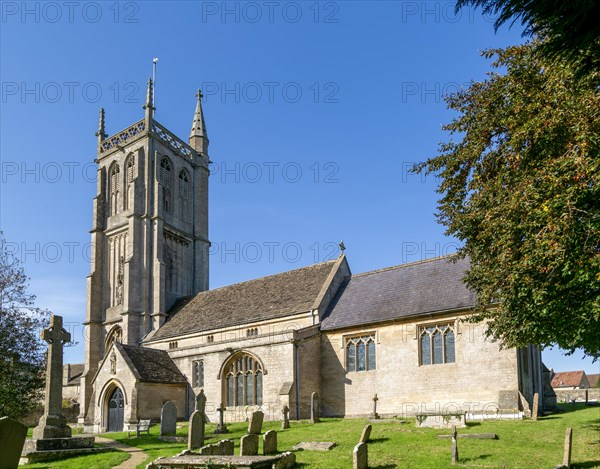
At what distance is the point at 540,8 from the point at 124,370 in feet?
98.6

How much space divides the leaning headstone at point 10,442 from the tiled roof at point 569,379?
77.3 m

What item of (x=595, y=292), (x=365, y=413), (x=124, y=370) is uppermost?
(x=595, y=292)

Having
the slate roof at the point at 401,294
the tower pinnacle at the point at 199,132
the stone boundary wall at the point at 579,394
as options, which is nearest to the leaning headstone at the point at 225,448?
the slate roof at the point at 401,294

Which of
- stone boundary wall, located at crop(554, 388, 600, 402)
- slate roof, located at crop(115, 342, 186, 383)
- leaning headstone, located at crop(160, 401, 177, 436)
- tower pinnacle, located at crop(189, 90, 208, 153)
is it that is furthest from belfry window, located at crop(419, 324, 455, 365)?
tower pinnacle, located at crop(189, 90, 208, 153)

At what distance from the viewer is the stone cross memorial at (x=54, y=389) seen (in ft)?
62.8

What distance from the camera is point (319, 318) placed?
105ft

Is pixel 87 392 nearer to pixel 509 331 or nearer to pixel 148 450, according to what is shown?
pixel 148 450

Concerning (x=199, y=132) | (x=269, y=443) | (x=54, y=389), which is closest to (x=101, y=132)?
(x=199, y=132)

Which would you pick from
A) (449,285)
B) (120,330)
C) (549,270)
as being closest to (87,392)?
(120,330)

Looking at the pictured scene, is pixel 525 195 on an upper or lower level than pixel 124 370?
upper

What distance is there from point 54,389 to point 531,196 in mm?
17299

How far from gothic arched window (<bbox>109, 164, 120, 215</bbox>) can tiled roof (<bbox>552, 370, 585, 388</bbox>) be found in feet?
198

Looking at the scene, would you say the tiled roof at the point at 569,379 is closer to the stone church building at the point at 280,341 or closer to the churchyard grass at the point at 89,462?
the stone church building at the point at 280,341

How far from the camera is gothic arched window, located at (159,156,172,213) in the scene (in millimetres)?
47681
